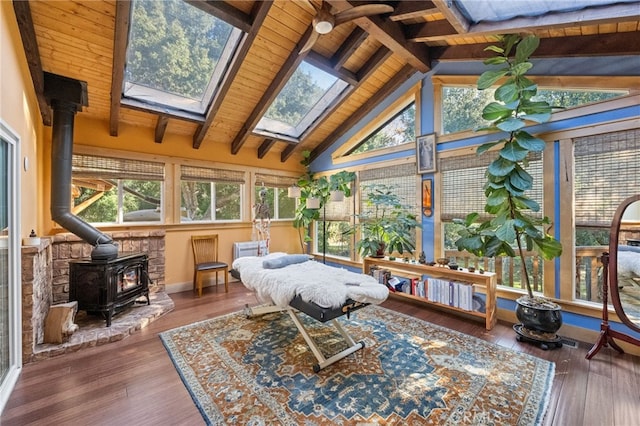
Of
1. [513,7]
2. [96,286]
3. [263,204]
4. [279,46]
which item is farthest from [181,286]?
[513,7]

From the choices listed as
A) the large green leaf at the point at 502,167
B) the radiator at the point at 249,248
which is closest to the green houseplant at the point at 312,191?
the radiator at the point at 249,248

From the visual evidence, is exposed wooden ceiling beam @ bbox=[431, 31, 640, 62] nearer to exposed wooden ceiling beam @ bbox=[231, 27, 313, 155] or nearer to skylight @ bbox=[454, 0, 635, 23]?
skylight @ bbox=[454, 0, 635, 23]

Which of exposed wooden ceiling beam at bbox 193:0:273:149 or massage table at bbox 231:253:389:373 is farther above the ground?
exposed wooden ceiling beam at bbox 193:0:273:149

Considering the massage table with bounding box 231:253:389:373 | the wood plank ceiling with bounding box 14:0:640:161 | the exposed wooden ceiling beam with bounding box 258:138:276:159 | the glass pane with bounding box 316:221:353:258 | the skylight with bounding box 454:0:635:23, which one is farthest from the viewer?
the glass pane with bounding box 316:221:353:258

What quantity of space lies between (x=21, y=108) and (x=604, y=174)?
5519 millimetres

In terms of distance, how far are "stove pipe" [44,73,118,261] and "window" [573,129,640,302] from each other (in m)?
5.21

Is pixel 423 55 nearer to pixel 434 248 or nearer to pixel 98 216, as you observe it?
pixel 434 248

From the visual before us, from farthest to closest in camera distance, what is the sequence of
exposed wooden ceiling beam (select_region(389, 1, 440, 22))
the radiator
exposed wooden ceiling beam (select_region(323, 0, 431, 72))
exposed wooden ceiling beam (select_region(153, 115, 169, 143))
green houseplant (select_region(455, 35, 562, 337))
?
the radiator, exposed wooden ceiling beam (select_region(153, 115, 169, 143)), exposed wooden ceiling beam (select_region(323, 0, 431, 72)), green houseplant (select_region(455, 35, 562, 337)), exposed wooden ceiling beam (select_region(389, 1, 440, 22))

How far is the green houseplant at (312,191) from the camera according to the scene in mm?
5141

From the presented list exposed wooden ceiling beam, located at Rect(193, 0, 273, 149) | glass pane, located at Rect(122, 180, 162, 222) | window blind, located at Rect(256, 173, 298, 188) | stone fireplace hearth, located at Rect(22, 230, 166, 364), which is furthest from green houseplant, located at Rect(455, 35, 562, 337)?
glass pane, located at Rect(122, 180, 162, 222)

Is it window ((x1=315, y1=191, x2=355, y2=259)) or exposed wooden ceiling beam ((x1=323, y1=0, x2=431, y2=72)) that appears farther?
window ((x1=315, y1=191, x2=355, y2=259))

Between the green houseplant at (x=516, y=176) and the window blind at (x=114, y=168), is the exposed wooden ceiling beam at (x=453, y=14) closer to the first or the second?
the green houseplant at (x=516, y=176)

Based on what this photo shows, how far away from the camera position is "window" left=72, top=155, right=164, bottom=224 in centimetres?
379

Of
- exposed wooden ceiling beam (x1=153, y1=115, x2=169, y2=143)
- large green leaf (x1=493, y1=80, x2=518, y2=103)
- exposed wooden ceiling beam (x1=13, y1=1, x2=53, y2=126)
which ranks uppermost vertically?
exposed wooden ceiling beam (x1=13, y1=1, x2=53, y2=126)
